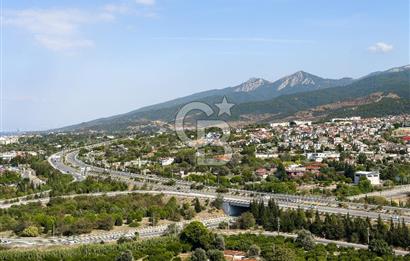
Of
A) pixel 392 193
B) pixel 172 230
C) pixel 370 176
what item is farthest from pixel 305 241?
pixel 370 176

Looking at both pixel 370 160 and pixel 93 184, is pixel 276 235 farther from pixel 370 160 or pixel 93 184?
pixel 370 160

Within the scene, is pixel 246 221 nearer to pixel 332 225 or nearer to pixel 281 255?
pixel 332 225

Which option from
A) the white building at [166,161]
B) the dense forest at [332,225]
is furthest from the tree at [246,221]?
the white building at [166,161]

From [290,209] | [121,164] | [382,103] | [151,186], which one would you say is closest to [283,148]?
[121,164]

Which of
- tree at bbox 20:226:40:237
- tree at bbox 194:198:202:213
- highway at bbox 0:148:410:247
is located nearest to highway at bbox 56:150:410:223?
highway at bbox 0:148:410:247

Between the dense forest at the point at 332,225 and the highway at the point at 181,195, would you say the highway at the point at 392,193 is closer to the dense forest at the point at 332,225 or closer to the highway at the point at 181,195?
the highway at the point at 181,195
